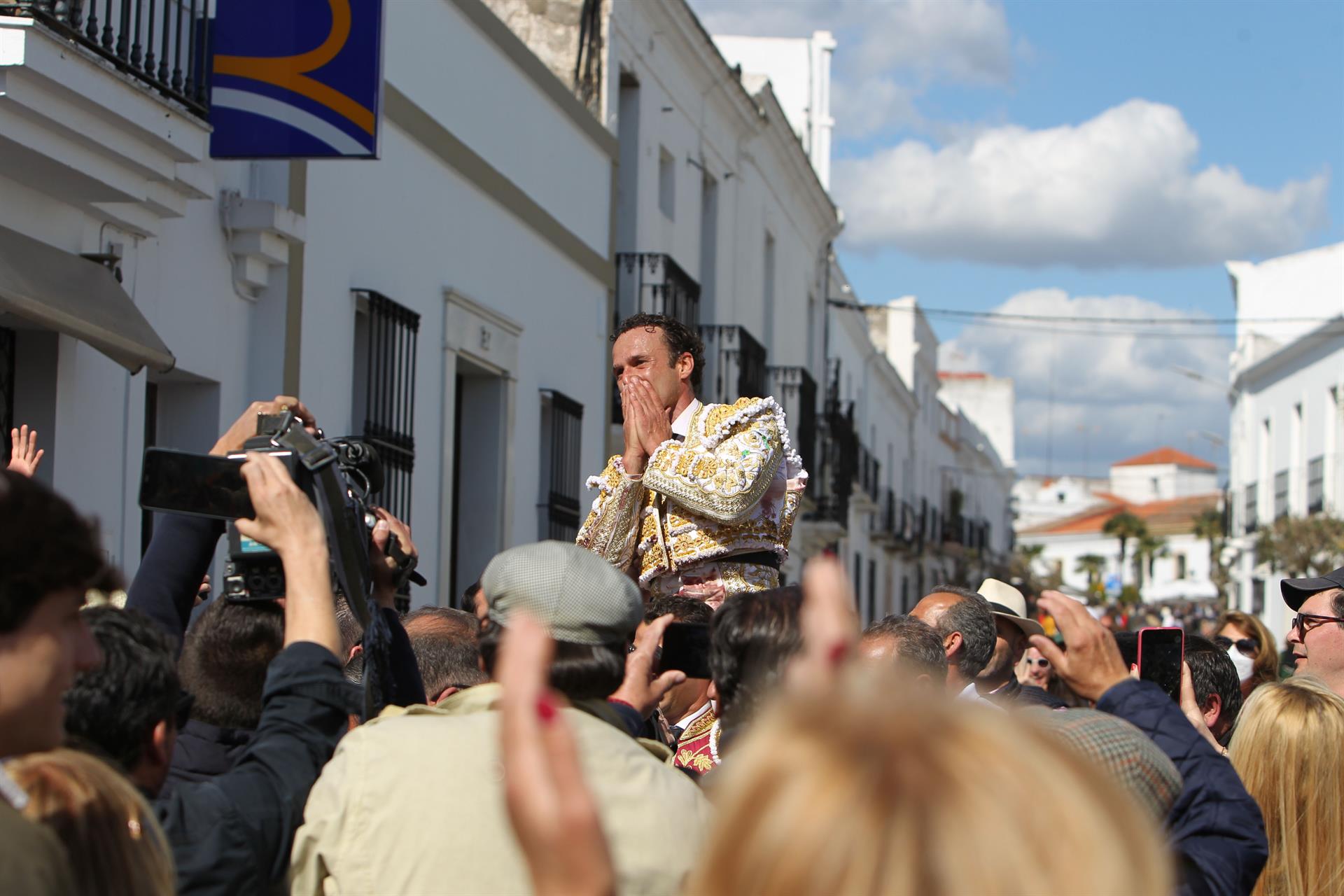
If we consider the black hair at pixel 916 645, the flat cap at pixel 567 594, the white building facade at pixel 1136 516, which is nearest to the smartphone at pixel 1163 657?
the black hair at pixel 916 645

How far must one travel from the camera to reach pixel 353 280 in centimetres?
920

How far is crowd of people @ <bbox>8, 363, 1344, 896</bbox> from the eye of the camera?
53.1 inches

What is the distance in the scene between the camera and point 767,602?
2834 mm

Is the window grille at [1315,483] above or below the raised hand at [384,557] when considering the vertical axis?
above

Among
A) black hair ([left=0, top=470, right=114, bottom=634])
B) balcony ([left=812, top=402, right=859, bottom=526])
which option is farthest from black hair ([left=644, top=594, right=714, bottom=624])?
balcony ([left=812, top=402, right=859, bottom=526])

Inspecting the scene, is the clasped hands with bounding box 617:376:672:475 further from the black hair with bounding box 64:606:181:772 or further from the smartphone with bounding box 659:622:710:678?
the black hair with bounding box 64:606:181:772

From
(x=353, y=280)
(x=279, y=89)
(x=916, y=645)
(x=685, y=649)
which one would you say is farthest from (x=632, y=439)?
(x=353, y=280)

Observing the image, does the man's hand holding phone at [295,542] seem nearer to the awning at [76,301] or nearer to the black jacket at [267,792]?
the black jacket at [267,792]

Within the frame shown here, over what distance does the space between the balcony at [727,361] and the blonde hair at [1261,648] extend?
10600 mm

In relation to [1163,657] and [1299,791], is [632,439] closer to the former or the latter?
[1163,657]

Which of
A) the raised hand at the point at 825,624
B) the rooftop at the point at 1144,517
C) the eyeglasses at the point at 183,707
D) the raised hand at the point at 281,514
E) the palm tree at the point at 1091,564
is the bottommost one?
the eyeglasses at the point at 183,707

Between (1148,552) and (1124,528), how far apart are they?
4.66ft

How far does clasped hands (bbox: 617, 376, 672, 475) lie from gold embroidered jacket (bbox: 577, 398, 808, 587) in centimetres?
4

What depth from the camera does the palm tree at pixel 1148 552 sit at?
247 ft
